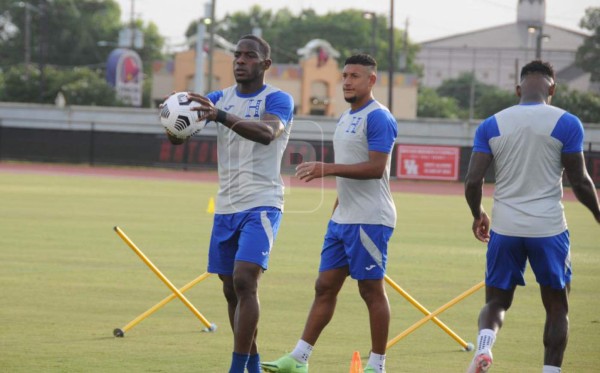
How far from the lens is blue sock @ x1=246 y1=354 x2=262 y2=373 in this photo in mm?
8484

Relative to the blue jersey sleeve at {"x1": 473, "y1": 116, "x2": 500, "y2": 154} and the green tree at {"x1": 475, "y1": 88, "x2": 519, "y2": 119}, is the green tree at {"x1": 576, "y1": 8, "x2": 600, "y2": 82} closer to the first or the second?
the green tree at {"x1": 475, "y1": 88, "x2": 519, "y2": 119}

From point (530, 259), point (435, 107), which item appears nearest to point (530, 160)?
point (530, 259)

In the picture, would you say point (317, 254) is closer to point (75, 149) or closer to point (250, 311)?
point (250, 311)

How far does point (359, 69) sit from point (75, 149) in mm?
43027

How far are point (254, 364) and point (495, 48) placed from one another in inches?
5238

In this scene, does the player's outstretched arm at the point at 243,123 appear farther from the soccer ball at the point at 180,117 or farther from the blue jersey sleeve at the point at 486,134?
the blue jersey sleeve at the point at 486,134

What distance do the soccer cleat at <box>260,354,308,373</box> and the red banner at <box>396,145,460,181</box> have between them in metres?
34.7

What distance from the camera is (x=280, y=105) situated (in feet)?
27.7

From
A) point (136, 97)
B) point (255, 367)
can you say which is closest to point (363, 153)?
point (255, 367)

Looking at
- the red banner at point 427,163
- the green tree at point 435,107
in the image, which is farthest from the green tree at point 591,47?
the red banner at point 427,163

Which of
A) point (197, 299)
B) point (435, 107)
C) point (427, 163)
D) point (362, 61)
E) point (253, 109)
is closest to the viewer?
point (253, 109)

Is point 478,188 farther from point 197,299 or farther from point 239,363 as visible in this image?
point 197,299

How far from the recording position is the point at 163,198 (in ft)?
103

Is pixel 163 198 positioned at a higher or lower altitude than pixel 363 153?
lower
